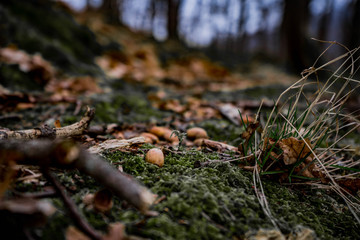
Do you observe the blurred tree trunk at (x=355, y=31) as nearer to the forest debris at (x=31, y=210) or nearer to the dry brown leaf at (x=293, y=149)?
the dry brown leaf at (x=293, y=149)

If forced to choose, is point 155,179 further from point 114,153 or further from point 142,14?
point 142,14

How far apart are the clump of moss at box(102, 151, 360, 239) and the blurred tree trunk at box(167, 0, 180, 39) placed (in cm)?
841

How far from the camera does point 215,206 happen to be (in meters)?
0.73

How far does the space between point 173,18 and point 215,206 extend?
30.5 ft

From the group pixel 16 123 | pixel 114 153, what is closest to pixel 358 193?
pixel 114 153

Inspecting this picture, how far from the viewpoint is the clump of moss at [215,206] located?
65 centimetres

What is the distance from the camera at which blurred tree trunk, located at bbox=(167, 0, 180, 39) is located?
28.1 ft

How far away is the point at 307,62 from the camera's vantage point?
5434 millimetres

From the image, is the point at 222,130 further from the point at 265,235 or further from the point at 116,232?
the point at 116,232

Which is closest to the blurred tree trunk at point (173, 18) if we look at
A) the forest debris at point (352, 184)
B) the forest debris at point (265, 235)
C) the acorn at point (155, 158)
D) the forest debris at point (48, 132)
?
the forest debris at point (48, 132)

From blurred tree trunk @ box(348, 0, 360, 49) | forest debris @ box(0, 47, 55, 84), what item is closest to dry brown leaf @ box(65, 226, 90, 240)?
forest debris @ box(0, 47, 55, 84)

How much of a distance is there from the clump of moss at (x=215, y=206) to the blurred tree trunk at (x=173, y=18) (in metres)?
8.41

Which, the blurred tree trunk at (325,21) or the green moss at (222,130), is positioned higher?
the blurred tree trunk at (325,21)


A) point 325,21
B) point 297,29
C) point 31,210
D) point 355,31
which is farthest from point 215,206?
point 325,21
